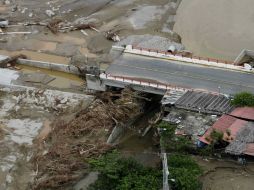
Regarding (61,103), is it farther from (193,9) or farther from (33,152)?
(193,9)

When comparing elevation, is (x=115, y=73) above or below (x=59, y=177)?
above

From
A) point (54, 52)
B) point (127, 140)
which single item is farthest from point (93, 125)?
point (54, 52)

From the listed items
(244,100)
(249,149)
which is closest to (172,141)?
(249,149)

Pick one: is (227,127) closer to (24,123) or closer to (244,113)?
(244,113)

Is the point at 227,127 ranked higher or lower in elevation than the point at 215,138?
higher

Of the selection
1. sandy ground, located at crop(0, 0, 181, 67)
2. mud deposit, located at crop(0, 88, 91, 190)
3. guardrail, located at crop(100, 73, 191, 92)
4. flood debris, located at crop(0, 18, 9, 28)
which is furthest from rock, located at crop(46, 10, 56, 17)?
guardrail, located at crop(100, 73, 191, 92)
